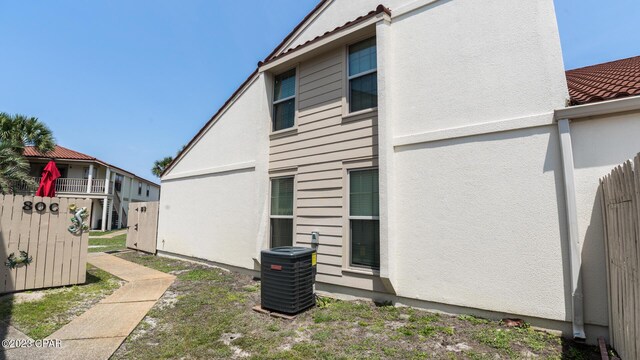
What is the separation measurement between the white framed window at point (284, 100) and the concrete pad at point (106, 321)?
4.67m

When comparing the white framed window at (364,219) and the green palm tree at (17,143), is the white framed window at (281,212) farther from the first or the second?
the green palm tree at (17,143)

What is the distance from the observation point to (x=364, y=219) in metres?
5.55

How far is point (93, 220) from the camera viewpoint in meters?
26.8

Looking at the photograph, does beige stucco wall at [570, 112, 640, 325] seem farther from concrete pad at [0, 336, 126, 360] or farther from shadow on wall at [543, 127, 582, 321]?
concrete pad at [0, 336, 126, 360]

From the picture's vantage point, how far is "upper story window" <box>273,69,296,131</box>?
23.7 feet

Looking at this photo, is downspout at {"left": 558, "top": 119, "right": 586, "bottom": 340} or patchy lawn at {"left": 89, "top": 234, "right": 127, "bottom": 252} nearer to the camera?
downspout at {"left": 558, "top": 119, "right": 586, "bottom": 340}

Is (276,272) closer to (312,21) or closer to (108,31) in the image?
(312,21)

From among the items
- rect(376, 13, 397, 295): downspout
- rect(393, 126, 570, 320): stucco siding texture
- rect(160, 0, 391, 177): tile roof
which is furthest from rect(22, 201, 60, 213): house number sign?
rect(393, 126, 570, 320): stucco siding texture

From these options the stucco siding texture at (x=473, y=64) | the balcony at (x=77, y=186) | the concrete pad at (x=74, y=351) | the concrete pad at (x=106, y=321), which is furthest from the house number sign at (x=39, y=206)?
the balcony at (x=77, y=186)

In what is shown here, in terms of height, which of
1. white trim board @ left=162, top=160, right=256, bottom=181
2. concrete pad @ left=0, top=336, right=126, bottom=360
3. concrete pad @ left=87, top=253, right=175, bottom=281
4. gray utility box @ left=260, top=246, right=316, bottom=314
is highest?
white trim board @ left=162, top=160, right=256, bottom=181

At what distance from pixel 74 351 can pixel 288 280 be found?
279cm

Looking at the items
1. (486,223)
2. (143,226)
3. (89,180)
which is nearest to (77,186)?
(89,180)

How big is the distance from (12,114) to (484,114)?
2530 centimetres

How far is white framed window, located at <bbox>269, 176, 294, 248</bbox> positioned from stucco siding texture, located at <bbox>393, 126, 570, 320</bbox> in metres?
2.67
